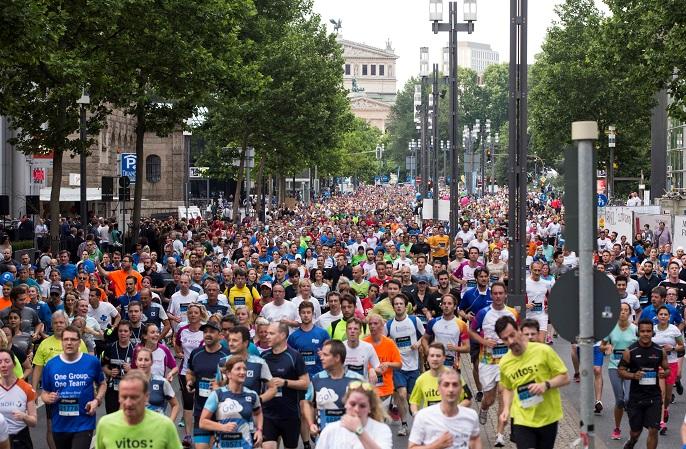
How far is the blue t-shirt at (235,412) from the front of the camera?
33.2 feet

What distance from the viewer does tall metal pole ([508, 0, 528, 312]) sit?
1984cm

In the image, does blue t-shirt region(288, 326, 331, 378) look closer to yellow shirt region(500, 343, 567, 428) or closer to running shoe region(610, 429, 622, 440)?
yellow shirt region(500, 343, 567, 428)

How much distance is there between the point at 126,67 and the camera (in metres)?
34.3

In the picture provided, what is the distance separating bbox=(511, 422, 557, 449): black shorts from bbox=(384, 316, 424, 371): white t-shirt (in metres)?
3.84

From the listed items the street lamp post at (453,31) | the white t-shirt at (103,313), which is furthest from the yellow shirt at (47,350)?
the street lamp post at (453,31)

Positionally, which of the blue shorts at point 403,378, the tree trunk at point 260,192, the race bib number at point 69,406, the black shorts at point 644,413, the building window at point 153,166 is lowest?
the black shorts at point 644,413

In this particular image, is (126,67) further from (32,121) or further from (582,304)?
(582,304)

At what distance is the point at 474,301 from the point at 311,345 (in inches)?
171

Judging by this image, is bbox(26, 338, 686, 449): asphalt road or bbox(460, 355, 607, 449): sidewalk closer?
bbox(460, 355, 607, 449): sidewalk

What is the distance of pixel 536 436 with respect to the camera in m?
11.1

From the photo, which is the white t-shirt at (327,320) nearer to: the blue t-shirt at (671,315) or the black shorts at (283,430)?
the black shorts at (283,430)

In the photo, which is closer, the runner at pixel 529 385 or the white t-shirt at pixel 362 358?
the runner at pixel 529 385

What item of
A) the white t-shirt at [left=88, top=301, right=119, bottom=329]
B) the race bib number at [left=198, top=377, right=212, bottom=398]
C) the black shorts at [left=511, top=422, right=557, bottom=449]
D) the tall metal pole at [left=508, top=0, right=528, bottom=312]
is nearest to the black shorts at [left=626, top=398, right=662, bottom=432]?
the black shorts at [left=511, top=422, right=557, bottom=449]

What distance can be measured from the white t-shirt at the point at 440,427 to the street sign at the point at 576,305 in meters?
1.02
